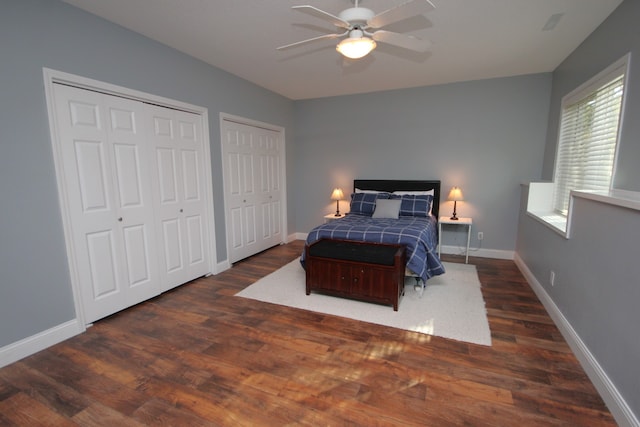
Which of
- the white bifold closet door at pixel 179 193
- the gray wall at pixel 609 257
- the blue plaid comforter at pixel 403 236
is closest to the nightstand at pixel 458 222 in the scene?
the blue plaid comforter at pixel 403 236

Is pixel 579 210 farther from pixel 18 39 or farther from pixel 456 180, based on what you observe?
pixel 18 39

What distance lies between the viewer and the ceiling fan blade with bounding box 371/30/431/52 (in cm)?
210

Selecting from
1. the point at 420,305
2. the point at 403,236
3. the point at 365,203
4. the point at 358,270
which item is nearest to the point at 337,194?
the point at 365,203

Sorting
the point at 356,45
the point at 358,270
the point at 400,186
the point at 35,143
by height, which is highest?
the point at 356,45

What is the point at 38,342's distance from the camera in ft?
7.11

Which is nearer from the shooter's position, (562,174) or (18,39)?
(18,39)

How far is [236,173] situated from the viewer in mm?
4082

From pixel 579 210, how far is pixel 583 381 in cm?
120

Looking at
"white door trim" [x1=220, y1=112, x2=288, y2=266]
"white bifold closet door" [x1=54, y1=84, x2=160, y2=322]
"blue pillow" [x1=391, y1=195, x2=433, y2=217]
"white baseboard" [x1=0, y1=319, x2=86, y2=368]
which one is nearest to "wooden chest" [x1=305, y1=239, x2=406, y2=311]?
"blue pillow" [x1=391, y1=195, x2=433, y2=217]

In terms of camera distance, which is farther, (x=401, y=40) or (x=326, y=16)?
(x=401, y=40)

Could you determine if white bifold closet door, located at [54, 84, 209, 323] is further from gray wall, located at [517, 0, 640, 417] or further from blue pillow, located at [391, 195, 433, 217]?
gray wall, located at [517, 0, 640, 417]

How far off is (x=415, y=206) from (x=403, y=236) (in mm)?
1216

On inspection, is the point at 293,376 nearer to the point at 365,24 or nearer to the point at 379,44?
the point at 365,24

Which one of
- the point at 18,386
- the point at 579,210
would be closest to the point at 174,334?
the point at 18,386
